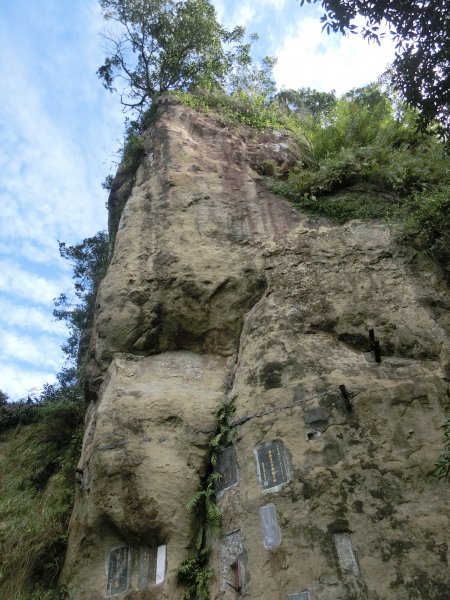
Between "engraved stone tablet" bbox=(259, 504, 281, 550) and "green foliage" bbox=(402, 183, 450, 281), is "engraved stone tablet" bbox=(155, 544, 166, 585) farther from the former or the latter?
"green foliage" bbox=(402, 183, 450, 281)

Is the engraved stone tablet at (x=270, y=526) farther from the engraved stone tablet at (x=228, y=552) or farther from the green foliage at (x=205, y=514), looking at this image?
the green foliage at (x=205, y=514)

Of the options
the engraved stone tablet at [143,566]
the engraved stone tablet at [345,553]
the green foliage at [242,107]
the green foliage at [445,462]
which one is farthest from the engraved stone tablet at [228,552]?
the green foliage at [242,107]

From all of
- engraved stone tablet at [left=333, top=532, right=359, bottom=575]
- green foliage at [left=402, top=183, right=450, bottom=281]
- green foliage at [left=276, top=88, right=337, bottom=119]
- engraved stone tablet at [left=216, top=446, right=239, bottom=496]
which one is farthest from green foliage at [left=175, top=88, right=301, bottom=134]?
engraved stone tablet at [left=333, top=532, right=359, bottom=575]

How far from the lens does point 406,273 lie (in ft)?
27.0

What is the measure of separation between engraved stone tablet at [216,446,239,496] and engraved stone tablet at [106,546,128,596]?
4.94ft

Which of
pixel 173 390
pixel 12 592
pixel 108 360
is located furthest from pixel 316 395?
pixel 12 592

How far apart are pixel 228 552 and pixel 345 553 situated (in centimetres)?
148

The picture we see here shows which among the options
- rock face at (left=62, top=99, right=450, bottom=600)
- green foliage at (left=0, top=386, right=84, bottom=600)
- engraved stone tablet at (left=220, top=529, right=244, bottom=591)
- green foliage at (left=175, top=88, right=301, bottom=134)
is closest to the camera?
rock face at (left=62, top=99, right=450, bottom=600)

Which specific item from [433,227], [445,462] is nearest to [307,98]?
[433,227]

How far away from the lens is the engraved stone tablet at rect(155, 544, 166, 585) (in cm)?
633

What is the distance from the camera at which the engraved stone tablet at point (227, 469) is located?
267 inches

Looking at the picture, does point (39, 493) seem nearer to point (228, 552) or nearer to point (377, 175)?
point (228, 552)

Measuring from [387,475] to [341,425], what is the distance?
82cm

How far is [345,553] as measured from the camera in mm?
5414
